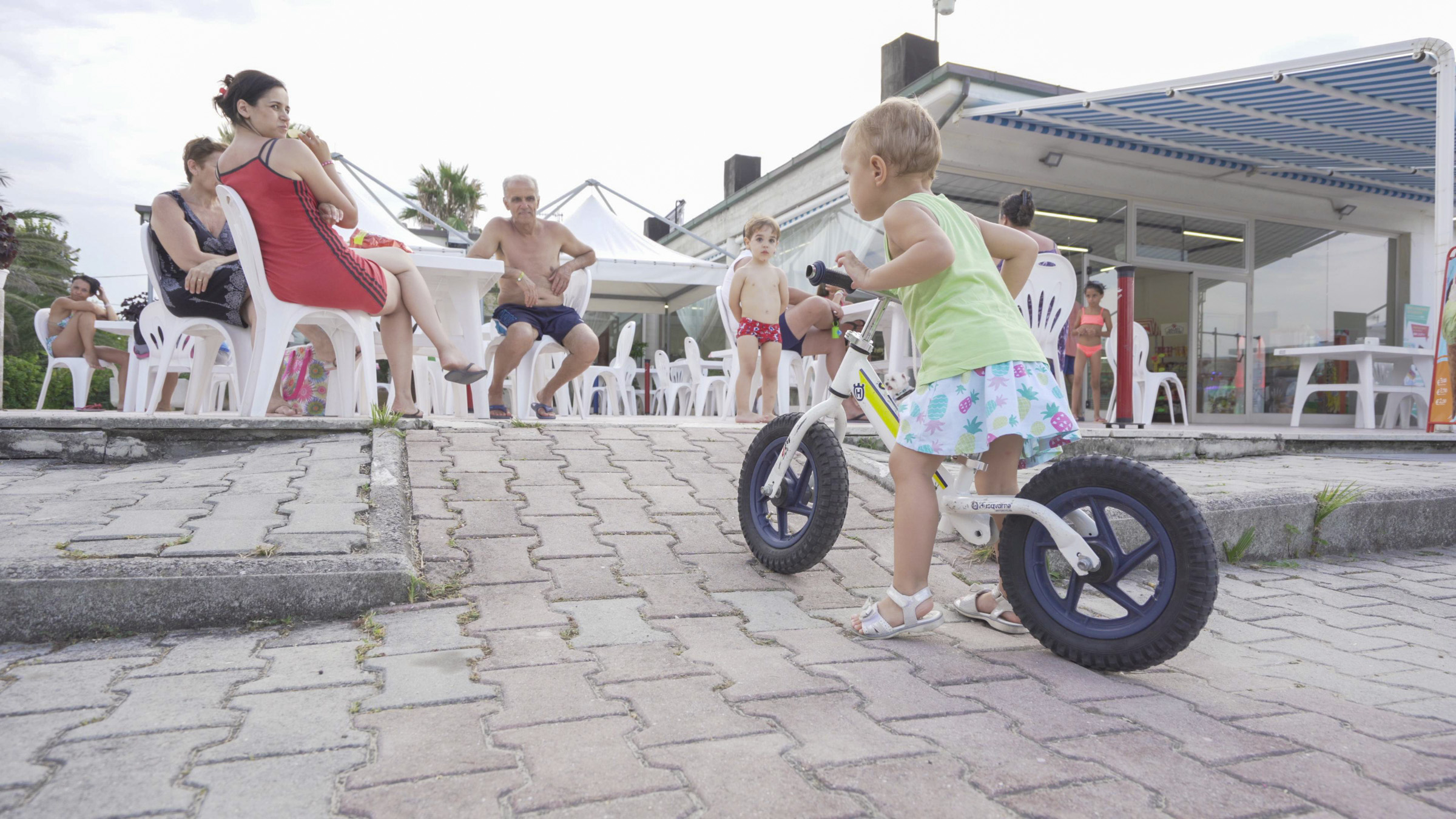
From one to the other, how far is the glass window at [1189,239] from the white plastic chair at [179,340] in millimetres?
10457

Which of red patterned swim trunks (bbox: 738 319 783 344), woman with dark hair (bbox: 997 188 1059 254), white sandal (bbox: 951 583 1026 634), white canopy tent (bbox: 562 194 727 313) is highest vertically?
white canopy tent (bbox: 562 194 727 313)

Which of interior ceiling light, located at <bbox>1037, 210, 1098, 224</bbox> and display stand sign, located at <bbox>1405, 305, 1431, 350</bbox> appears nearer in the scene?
display stand sign, located at <bbox>1405, 305, 1431, 350</bbox>

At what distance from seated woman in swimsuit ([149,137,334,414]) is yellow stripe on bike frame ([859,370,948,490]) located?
3377mm

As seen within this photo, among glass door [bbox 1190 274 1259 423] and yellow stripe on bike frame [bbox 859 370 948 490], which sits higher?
glass door [bbox 1190 274 1259 423]

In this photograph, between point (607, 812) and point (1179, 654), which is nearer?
point (607, 812)

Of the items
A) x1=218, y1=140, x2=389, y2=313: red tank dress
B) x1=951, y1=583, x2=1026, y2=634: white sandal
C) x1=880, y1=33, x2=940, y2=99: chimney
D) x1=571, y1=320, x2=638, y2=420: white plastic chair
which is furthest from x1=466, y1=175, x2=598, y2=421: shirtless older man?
x1=880, y1=33, x2=940, y2=99: chimney

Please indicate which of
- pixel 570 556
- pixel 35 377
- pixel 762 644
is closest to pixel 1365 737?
pixel 762 644

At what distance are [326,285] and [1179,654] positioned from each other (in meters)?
3.72

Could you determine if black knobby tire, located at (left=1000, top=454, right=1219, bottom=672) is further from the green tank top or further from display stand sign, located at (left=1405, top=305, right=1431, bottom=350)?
display stand sign, located at (left=1405, top=305, right=1431, bottom=350)

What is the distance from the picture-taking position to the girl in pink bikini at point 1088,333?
8539 millimetres

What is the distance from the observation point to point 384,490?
9.04 ft

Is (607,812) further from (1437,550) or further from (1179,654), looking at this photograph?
(1437,550)

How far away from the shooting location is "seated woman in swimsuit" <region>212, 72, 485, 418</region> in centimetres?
381

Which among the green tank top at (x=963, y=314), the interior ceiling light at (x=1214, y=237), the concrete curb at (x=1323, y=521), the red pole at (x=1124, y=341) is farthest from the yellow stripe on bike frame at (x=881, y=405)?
the interior ceiling light at (x=1214, y=237)
